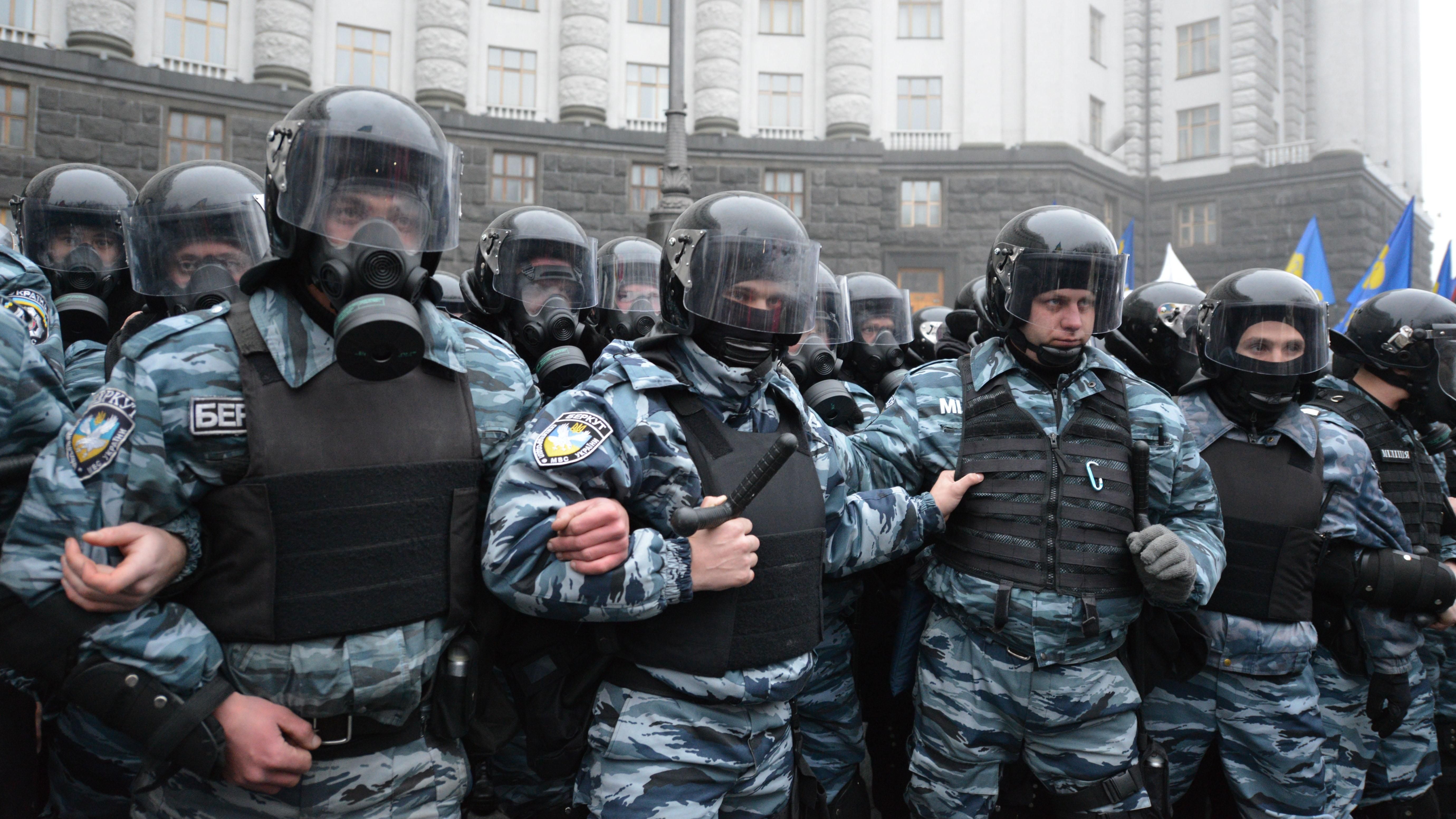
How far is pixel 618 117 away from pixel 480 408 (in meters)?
18.2

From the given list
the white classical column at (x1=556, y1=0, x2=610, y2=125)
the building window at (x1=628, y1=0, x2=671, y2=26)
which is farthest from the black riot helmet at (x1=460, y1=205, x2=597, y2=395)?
the building window at (x1=628, y1=0, x2=671, y2=26)

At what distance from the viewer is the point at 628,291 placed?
493 cm

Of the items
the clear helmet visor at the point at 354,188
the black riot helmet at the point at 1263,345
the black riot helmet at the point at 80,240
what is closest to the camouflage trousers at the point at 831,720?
the black riot helmet at the point at 1263,345

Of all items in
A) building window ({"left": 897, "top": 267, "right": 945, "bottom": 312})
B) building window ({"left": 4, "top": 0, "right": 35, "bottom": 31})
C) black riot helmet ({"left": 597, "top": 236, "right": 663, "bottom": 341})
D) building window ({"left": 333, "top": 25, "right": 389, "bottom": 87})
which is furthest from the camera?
building window ({"left": 897, "top": 267, "right": 945, "bottom": 312})

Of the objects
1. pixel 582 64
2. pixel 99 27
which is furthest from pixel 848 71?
pixel 99 27

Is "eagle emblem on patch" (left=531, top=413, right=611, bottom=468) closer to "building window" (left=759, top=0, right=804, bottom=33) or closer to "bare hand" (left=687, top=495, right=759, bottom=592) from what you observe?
"bare hand" (left=687, top=495, right=759, bottom=592)

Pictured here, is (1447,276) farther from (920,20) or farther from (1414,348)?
(920,20)

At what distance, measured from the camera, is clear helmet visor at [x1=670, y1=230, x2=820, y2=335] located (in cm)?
253

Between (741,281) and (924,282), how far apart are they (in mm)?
19313

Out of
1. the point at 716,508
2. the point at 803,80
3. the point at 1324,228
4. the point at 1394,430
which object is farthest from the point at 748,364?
the point at 1324,228

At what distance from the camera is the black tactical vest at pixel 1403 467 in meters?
3.84

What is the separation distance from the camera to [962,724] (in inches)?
117

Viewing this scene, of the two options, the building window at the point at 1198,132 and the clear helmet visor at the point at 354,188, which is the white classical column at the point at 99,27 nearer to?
the clear helmet visor at the point at 354,188

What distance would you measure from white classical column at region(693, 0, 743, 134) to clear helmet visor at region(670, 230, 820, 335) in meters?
17.8
